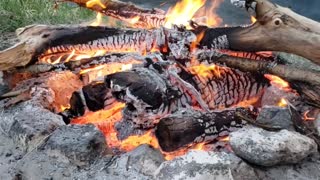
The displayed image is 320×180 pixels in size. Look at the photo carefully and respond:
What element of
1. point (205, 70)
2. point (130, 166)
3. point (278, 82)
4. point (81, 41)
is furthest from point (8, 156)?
point (278, 82)

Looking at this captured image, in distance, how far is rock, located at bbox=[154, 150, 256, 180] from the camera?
6.39 ft

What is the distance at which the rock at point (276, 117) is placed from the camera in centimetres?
231

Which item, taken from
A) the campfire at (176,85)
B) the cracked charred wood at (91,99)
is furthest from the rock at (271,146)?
the cracked charred wood at (91,99)

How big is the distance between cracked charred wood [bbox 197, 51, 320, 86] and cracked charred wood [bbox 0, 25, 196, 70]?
163 mm

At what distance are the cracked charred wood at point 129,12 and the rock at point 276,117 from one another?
1034mm

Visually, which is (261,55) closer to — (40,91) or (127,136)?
(127,136)

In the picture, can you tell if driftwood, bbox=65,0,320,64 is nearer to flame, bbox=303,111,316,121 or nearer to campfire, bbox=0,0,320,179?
campfire, bbox=0,0,320,179

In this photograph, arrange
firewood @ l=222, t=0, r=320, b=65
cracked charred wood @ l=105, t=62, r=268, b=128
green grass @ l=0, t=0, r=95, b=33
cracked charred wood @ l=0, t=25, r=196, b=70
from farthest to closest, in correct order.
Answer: green grass @ l=0, t=0, r=95, b=33 → cracked charred wood @ l=0, t=25, r=196, b=70 → cracked charred wood @ l=105, t=62, r=268, b=128 → firewood @ l=222, t=0, r=320, b=65

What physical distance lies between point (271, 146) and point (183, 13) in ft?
4.19

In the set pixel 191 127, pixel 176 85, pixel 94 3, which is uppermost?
pixel 94 3

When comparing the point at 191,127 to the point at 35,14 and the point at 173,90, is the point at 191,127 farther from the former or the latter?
the point at 35,14

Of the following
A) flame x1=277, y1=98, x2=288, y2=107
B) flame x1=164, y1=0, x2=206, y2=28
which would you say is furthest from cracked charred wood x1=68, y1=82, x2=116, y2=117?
flame x1=277, y1=98, x2=288, y2=107

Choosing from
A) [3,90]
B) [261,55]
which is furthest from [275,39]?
[3,90]

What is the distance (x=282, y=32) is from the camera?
93.7 inches
